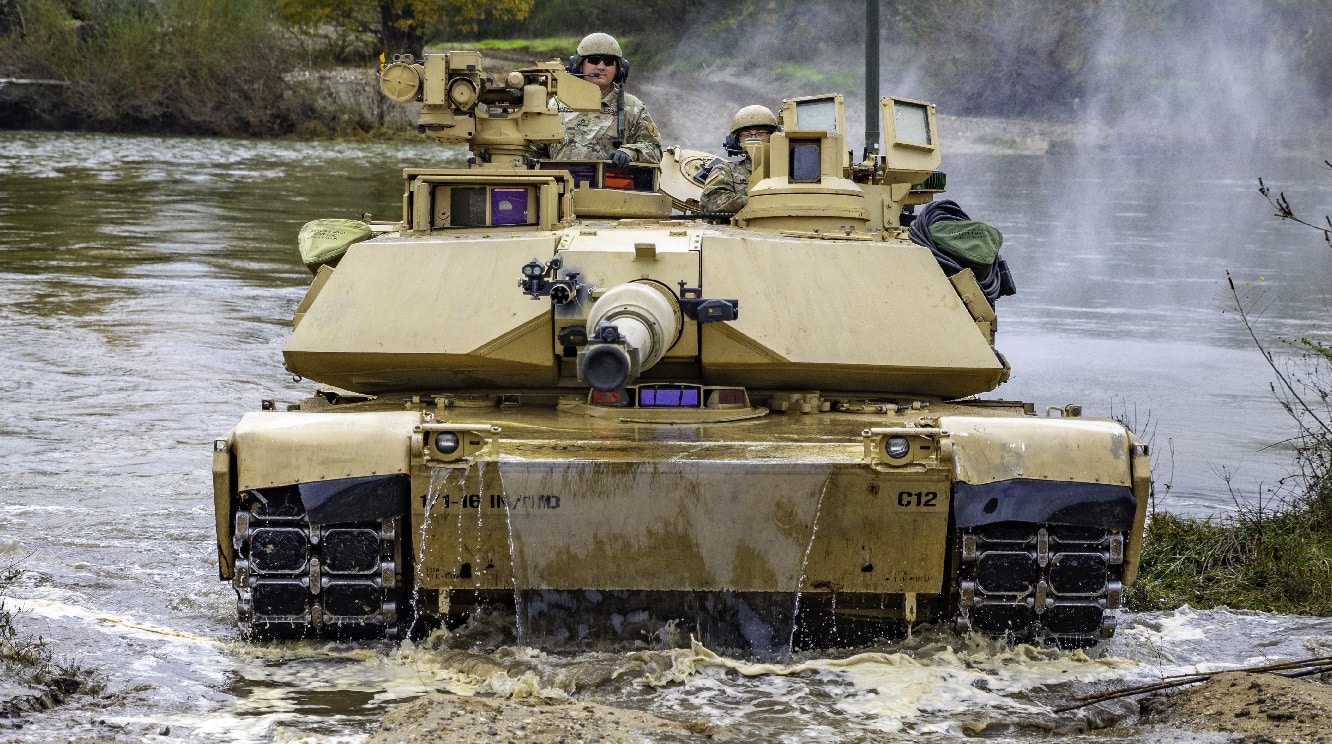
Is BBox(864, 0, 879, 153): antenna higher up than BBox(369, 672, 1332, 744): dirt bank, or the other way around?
BBox(864, 0, 879, 153): antenna

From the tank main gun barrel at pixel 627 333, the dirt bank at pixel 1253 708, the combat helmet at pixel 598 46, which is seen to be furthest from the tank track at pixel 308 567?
the combat helmet at pixel 598 46

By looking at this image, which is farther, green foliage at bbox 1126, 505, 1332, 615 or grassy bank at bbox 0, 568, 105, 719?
green foliage at bbox 1126, 505, 1332, 615

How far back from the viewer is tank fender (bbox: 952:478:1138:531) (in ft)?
24.0

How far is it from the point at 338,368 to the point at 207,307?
11.1 metres

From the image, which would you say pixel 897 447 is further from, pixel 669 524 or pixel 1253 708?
pixel 1253 708

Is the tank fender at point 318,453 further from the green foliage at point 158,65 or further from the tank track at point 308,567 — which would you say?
the green foliage at point 158,65

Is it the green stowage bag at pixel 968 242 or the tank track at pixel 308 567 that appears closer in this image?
the tank track at pixel 308 567

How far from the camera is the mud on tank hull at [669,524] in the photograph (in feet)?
24.0

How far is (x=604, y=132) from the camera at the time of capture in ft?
38.6

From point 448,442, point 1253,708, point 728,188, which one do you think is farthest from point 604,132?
point 1253,708

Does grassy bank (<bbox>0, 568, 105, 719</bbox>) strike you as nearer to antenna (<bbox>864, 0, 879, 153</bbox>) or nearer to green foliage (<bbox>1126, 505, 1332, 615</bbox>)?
green foliage (<bbox>1126, 505, 1332, 615</bbox>)

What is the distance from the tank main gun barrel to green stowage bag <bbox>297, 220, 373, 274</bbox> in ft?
7.23

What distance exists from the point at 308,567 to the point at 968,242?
169 inches

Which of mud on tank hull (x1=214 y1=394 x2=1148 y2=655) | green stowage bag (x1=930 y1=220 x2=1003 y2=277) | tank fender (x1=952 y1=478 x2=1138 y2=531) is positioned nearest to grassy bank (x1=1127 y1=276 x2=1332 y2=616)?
green stowage bag (x1=930 y1=220 x2=1003 y2=277)
